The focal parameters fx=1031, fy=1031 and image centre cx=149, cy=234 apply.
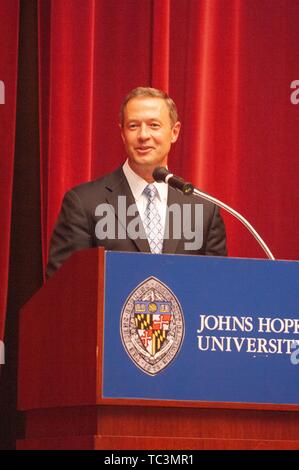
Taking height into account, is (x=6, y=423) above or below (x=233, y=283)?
below

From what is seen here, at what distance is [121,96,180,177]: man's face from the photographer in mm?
3451

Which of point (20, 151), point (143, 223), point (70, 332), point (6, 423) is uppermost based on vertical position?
point (20, 151)

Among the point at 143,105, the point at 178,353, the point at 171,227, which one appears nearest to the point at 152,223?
the point at 171,227

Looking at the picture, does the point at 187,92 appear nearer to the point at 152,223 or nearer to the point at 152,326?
the point at 152,223

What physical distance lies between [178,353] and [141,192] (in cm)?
121

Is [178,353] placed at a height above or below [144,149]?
below

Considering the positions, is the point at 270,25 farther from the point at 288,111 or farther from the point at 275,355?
the point at 275,355

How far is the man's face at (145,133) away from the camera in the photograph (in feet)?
11.3

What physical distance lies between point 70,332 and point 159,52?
2078mm

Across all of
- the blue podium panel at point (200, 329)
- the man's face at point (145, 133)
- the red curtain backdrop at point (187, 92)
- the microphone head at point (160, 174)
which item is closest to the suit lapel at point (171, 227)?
the man's face at point (145, 133)

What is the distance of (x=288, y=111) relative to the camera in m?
4.40

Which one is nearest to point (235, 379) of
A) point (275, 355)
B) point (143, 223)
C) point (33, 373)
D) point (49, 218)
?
point (275, 355)

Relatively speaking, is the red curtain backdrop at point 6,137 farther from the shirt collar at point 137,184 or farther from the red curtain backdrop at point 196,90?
the shirt collar at point 137,184

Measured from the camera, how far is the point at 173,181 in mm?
2668
